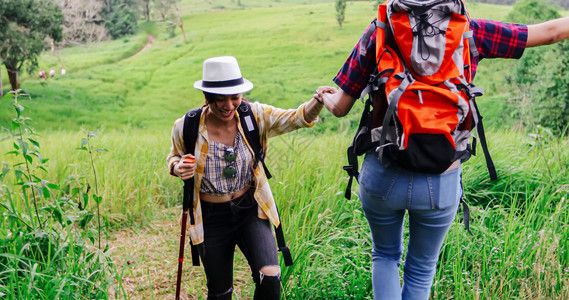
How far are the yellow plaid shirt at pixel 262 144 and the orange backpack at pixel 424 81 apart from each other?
872 mm

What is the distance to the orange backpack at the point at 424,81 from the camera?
2.04 m

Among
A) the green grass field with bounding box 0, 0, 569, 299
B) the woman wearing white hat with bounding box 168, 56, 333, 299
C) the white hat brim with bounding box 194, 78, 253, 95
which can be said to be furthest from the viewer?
the green grass field with bounding box 0, 0, 569, 299

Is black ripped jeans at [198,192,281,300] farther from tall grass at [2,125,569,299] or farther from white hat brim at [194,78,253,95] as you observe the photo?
white hat brim at [194,78,253,95]

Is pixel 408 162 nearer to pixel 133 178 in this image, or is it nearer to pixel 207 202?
pixel 207 202

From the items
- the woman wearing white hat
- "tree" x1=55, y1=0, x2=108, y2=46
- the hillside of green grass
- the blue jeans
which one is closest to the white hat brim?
the woman wearing white hat

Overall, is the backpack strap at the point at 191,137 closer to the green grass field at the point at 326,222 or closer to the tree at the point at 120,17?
the green grass field at the point at 326,222

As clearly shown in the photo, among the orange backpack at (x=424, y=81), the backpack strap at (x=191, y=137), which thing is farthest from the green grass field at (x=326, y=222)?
the orange backpack at (x=424, y=81)

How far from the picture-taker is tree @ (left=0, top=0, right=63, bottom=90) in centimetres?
2505

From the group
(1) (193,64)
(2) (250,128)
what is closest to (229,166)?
(2) (250,128)

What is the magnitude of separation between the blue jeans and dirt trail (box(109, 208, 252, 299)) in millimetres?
1355

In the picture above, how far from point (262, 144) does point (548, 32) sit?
5.38ft

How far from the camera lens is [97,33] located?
4375cm

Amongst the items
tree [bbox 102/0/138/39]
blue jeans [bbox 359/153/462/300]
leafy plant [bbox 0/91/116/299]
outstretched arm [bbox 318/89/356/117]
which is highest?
outstretched arm [bbox 318/89/356/117]

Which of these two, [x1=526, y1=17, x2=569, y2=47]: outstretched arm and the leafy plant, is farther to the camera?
the leafy plant
